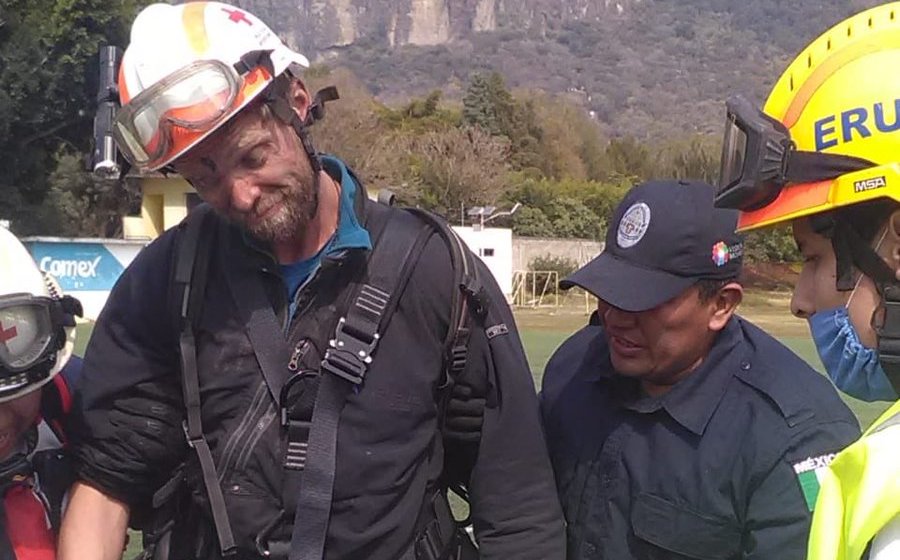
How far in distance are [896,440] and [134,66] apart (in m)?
1.94

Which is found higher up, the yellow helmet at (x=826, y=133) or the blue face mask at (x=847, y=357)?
the yellow helmet at (x=826, y=133)

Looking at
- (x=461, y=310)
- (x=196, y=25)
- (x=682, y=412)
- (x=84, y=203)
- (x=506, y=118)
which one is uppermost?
(x=196, y=25)

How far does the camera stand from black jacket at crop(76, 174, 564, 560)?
104 inches

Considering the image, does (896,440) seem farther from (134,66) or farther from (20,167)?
(20,167)

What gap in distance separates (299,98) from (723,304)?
1.28 m

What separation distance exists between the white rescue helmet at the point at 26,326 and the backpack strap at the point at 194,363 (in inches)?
14.6

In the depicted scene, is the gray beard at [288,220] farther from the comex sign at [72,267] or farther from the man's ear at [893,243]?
the comex sign at [72,267]

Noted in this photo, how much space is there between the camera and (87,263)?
19.5 meters

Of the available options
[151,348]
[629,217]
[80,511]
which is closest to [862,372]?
[629,217]

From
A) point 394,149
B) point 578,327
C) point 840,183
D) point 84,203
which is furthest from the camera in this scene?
point 394,149

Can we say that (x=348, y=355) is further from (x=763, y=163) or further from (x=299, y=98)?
(x=763, y=163)

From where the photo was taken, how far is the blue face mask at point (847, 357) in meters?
2.04

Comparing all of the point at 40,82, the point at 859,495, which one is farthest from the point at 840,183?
the point at 40,82

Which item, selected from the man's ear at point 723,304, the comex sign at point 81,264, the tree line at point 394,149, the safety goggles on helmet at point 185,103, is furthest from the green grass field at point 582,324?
the comex sign at point 81,264
